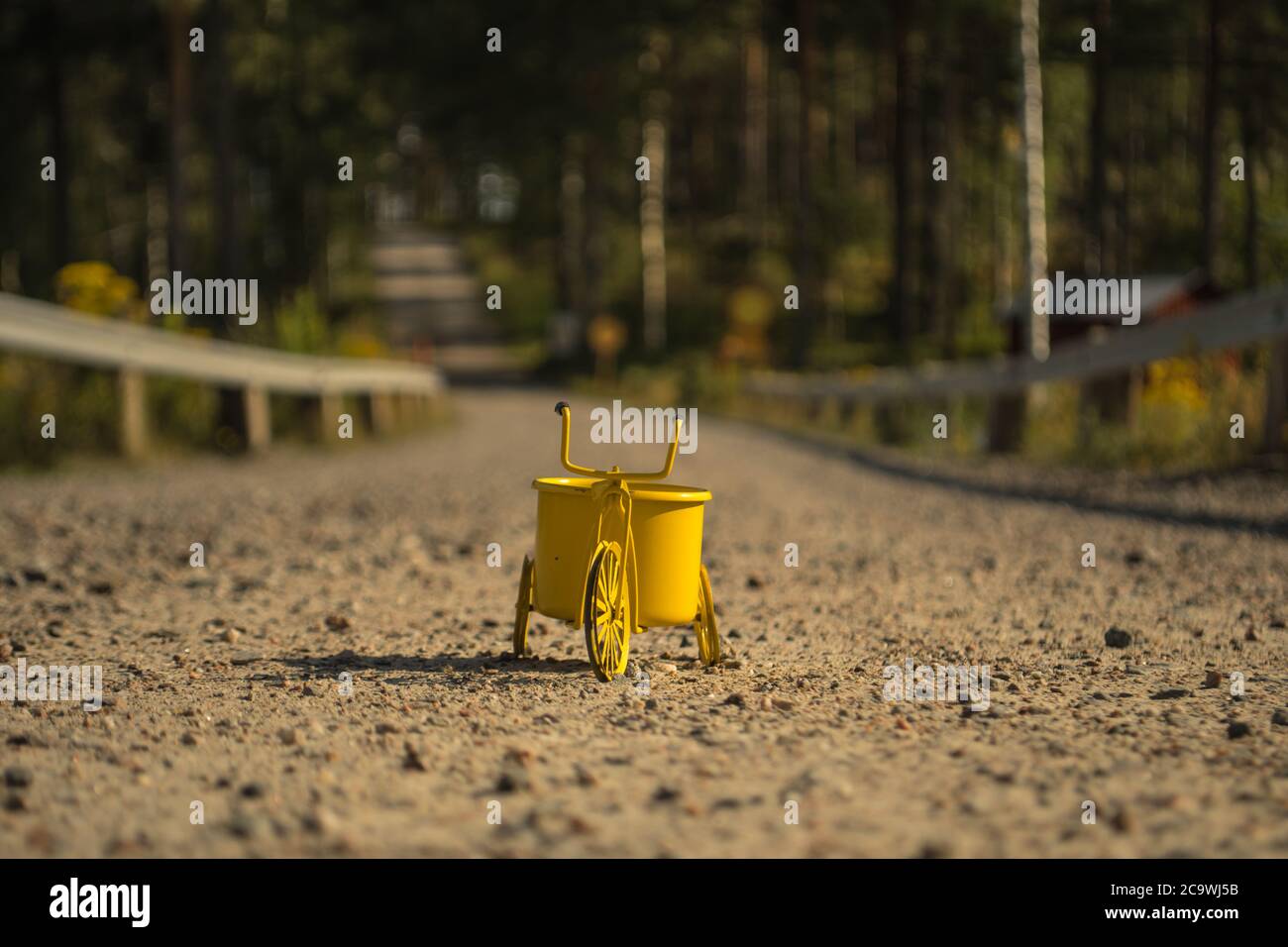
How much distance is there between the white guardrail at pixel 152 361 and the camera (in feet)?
36.8

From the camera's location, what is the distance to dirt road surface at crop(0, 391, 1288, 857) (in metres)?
3.10

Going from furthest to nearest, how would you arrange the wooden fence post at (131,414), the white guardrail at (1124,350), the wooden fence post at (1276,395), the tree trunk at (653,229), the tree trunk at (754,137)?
the tree trunk at (754,137)
the tree trunk at (653,229)
the wooden fence post at (131,414)
the white guardrail at (1124,350)
the wooden fence post at (1276,395)

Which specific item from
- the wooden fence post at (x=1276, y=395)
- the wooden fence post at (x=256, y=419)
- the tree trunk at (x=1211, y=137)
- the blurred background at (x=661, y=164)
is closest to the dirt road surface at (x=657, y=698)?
the wooden fence post at (x=1276, y=395)

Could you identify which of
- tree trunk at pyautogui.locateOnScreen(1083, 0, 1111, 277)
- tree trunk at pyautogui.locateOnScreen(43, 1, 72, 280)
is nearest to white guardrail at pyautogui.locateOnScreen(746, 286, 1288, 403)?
tree trunk at pyautogui.locateOnScreen(1083, 0, 1111, 277)

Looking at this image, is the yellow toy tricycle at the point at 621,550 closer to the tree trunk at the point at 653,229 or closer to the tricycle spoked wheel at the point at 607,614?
the tricycle spoked wheel at the point at 607,614

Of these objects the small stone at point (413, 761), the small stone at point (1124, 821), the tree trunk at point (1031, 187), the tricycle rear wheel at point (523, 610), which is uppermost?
the tree trunk at point (1031, 187)

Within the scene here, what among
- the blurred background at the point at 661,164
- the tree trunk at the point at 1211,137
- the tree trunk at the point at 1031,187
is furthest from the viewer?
the tree trunk at the point at 1211,137

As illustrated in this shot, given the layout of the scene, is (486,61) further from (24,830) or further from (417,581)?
(24,830)

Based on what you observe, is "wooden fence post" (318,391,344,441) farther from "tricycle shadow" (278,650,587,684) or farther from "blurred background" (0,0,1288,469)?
"tricycle shadow" (278,650,587,684)

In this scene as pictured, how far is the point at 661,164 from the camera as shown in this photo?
52.3 m

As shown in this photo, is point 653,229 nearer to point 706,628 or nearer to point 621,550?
point 706,628

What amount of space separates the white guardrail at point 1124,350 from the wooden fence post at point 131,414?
8.54 metres

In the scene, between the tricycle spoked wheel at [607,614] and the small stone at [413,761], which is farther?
the tricycle spoked wheel at [607,614]
